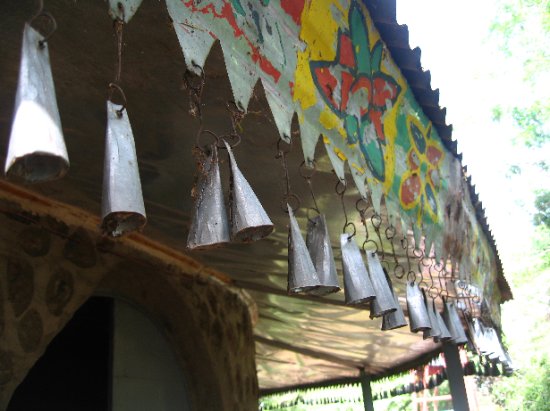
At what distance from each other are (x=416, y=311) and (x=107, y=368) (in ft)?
7.08

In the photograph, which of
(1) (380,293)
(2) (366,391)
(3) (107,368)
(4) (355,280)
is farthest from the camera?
(2) (366,391)

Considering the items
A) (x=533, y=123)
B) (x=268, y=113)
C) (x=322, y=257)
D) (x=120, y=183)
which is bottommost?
(x=120, y=183)

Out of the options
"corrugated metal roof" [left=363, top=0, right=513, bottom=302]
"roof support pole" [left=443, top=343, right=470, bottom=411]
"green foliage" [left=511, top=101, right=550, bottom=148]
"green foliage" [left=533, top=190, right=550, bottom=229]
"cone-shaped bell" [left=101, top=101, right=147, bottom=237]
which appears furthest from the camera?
"green foliage" [left=533, top=190, right=550, bottom=229]

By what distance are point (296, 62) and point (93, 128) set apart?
32.4 inches

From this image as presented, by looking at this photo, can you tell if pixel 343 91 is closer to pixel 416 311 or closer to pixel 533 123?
pixel 416 311

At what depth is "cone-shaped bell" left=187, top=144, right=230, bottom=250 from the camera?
1.42m

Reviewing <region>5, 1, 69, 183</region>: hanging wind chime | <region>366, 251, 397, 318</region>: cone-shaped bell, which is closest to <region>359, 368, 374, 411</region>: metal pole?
<region>366, 251, 397, 318</region>: cone-shaped bell

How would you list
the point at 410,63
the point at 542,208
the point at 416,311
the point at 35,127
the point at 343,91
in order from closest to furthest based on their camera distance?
the point at 35,127 < the point at 343,91 < the point at 416,311 < the point at 410,63 < the point at 542,208

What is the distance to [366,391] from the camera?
7.92m

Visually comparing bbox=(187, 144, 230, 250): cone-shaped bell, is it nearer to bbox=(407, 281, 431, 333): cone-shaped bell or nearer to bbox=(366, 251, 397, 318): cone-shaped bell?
bbox=(366, 251, 397, 318): cone-shaped bell

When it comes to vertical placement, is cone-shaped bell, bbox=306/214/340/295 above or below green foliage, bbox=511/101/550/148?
below

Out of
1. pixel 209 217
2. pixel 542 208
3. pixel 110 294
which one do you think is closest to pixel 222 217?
pixel 209 217

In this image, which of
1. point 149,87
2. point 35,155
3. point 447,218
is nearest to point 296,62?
point 149,87

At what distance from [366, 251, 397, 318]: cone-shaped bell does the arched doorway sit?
1.85 m
